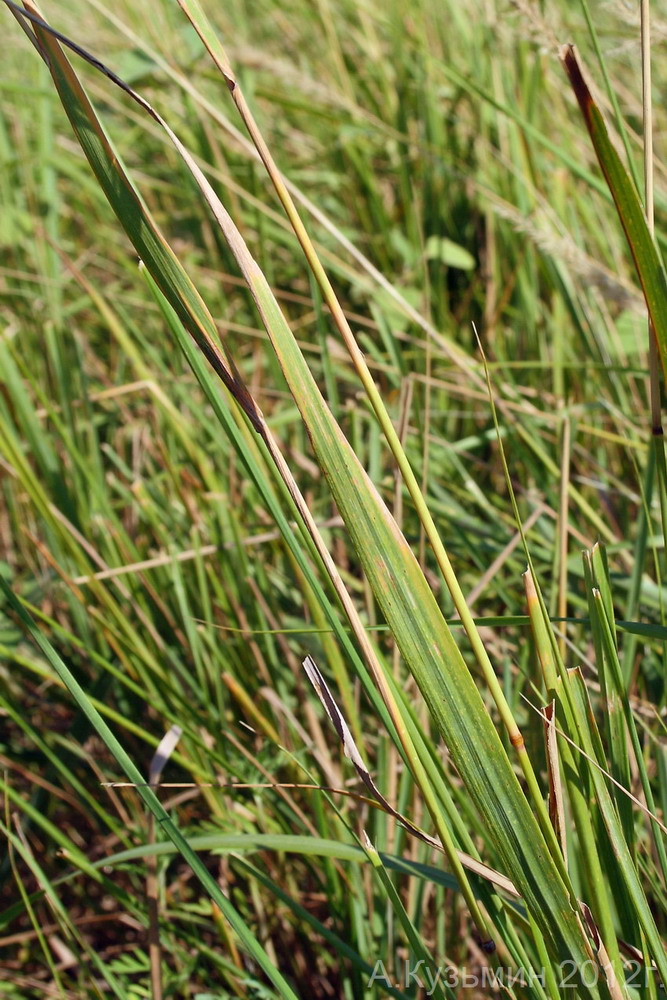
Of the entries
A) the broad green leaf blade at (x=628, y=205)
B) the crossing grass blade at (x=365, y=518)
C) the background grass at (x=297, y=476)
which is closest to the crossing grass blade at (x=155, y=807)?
the background grass at (x=297, y=476)

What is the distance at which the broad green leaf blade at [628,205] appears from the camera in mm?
385

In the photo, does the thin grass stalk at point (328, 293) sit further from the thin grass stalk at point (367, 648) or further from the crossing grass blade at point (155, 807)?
the crossing grass blade at point (155, 807)

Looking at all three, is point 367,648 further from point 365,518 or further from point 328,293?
point 328,293

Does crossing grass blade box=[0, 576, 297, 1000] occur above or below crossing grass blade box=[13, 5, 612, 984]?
below

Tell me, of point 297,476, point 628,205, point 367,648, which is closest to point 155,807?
point 367,648

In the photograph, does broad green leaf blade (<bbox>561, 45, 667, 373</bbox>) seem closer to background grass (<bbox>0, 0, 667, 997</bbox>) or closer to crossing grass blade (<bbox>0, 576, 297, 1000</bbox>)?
background grass (<bbox>0, 0, 667, 997</bbox>)

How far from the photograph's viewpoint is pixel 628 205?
0.40 meters

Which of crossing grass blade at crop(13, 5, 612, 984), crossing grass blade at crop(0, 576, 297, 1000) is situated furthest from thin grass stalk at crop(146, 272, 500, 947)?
crossing grass blade at crop(0, 576, 297, 1000)

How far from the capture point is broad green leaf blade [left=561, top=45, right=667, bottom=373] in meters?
0.38

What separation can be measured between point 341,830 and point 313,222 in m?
1.12

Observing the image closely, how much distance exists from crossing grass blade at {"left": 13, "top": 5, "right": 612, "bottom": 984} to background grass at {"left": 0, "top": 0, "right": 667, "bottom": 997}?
60 mm

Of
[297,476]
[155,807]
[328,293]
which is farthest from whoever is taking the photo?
[297,476]

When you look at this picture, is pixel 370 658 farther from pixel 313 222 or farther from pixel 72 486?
pixel 313 222

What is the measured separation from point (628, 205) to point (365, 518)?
0.66 ft
